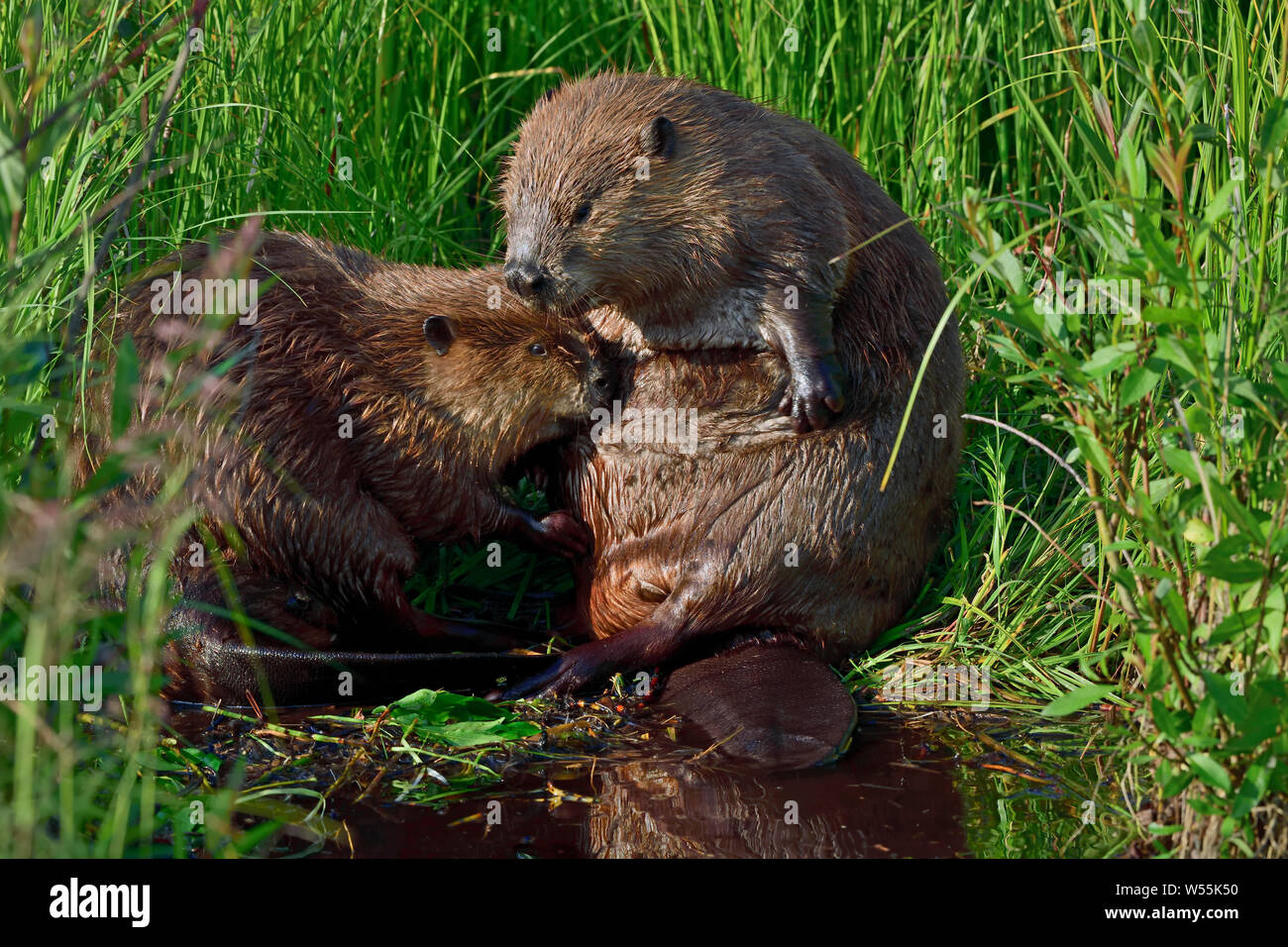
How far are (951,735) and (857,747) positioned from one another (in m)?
0.25

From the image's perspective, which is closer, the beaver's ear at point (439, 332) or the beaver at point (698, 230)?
the beaver at point (698, 230)

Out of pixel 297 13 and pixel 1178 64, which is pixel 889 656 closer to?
pixel 1178 64

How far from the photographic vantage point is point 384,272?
3.89 metres

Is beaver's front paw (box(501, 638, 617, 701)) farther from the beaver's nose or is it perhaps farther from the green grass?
the beaver's nose

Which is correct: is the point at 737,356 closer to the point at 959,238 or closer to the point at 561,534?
the point at 561,534

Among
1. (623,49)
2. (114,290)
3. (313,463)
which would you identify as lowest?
(313,463)

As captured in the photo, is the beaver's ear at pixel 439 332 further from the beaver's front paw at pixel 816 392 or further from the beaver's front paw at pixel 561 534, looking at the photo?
the beaver's front paw at pixel 816 392

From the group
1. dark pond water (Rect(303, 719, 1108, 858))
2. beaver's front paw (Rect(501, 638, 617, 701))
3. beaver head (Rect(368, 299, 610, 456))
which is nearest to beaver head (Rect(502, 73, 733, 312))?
beaver head (Rect(368, 299, 610, 456))

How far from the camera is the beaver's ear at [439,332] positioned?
147 inches

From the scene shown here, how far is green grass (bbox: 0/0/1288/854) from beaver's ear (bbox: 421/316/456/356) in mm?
406

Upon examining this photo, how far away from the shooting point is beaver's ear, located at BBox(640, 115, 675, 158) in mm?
3465

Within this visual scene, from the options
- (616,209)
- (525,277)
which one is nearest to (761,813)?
(525,277)

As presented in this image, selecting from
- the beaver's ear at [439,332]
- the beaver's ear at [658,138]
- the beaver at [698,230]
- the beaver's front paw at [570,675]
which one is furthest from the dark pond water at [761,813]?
the beaver's ear at [658,138]

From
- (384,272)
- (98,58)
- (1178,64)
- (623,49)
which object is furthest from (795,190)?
(623,49)
